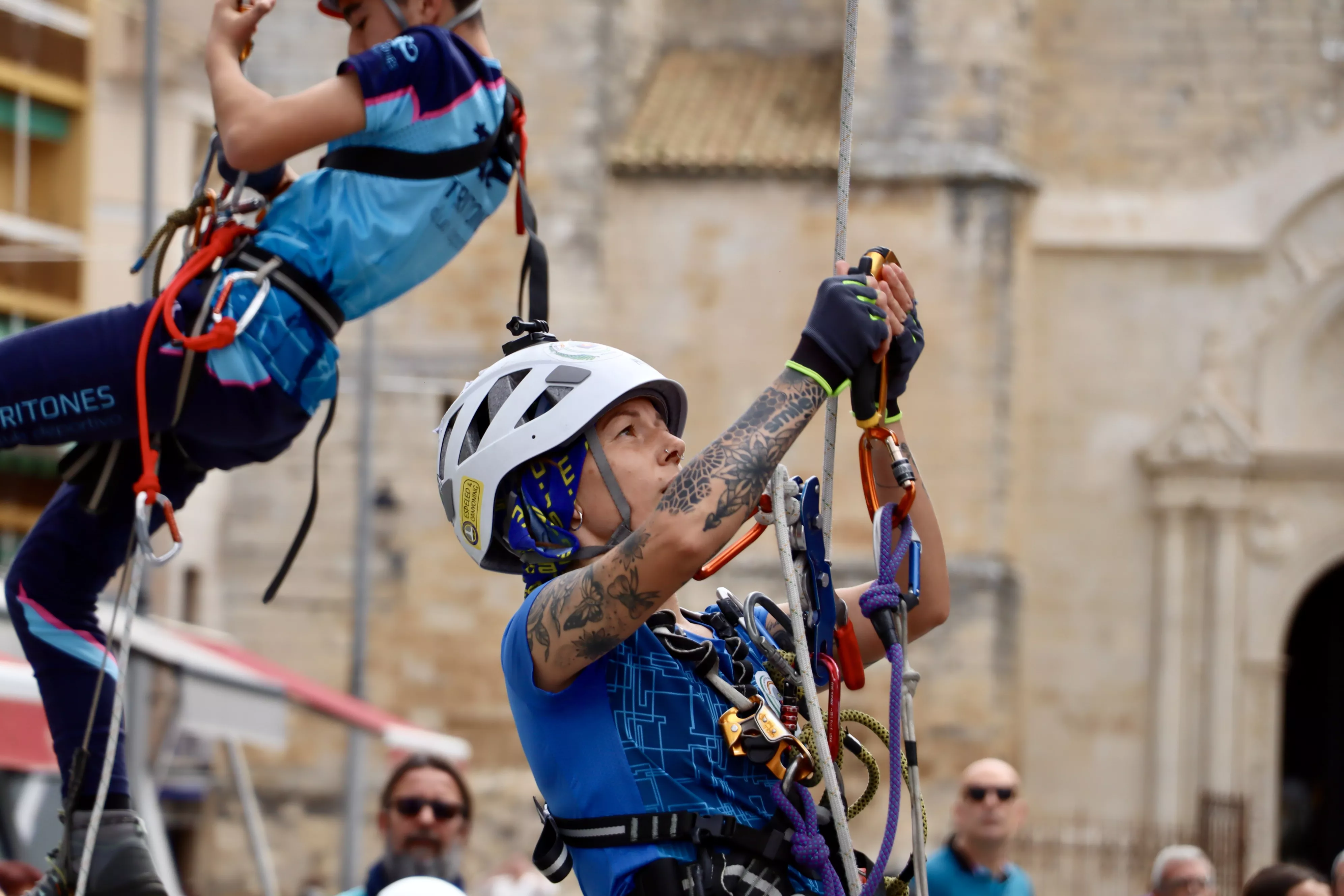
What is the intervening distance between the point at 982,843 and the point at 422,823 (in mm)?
1869

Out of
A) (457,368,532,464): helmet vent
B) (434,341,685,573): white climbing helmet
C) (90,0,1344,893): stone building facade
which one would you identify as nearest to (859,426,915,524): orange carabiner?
(434,341,685,573): white climbing helmet

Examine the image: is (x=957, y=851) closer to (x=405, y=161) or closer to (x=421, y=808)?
(x=421, y=808)

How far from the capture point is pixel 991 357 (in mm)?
19219

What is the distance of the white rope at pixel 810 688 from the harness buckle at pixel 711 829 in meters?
0.16

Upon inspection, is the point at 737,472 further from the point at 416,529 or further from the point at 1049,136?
the point at 1049,136

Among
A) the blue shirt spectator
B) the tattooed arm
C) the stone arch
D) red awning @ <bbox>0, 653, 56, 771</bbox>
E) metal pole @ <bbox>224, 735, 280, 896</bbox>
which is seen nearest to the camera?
the tattooed arm

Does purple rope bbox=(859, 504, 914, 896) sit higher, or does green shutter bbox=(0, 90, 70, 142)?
green shutter bbox=(0, 90, 70, 142)

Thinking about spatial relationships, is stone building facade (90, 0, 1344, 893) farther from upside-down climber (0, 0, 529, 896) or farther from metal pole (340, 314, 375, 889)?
upside-down climber (0, 0, 529, 896)

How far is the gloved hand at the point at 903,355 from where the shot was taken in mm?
3281

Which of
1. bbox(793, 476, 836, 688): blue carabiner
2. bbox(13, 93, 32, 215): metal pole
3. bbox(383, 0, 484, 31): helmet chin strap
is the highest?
bbox(13, 93, 32, 215): metal pole

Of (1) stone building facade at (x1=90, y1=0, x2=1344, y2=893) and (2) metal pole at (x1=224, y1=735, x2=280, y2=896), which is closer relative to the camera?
(2) metal pole at (x1=224, y1=735, x2=280, y2=896)

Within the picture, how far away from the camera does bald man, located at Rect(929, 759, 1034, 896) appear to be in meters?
6.59

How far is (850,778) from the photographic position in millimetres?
17031

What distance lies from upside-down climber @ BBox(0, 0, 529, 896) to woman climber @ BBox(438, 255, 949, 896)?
752 millimetres
